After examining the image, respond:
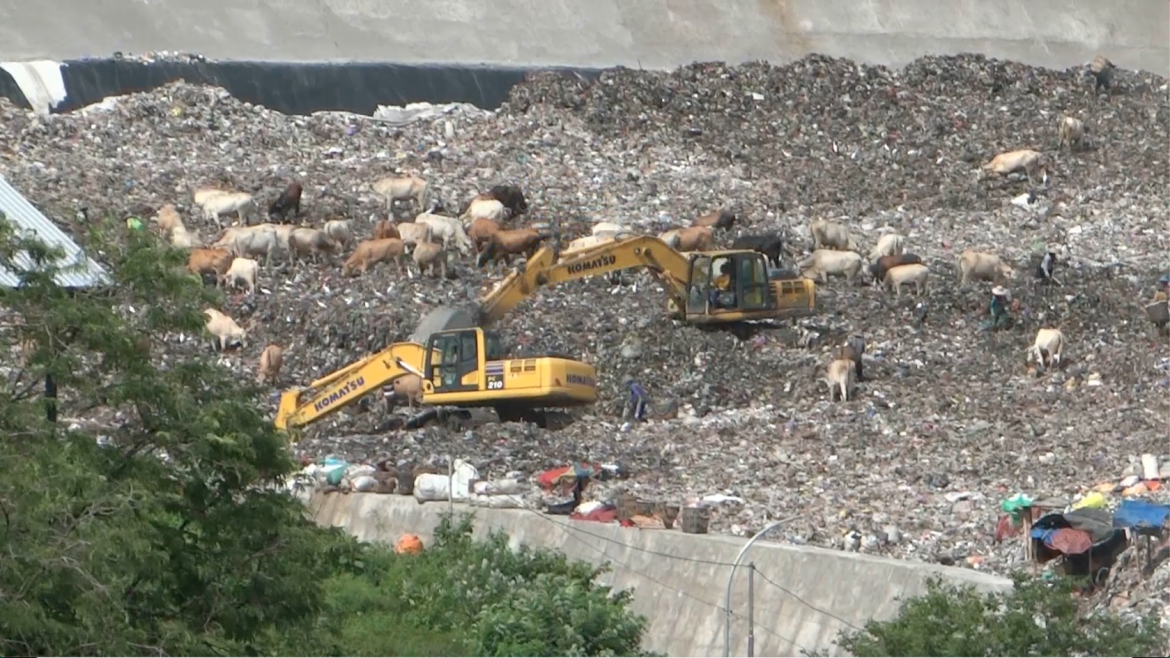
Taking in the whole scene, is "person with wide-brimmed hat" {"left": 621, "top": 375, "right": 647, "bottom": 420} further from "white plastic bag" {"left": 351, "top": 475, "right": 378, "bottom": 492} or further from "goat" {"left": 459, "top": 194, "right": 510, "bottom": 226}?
"goat" {"left": 459, "top": 194, "right": 510, "bottom": 226}

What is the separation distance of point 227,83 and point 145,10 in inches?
107

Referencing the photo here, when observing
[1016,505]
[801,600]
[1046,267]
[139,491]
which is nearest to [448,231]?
[1046,267]

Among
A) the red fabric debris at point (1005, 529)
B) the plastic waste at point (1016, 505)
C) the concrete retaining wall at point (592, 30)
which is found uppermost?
the concrete retaining wall at point (592, 30)

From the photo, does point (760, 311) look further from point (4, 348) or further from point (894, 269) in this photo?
point (4, 348)

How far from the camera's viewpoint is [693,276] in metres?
24.1

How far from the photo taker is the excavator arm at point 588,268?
23.6m

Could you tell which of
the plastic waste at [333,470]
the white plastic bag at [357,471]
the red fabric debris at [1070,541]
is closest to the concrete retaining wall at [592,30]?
the plastic waste at [333,470]

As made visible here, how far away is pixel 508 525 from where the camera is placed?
17.5 meters

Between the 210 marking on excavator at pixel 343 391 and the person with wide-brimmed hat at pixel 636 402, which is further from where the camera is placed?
the person with wide-brimmed hat at pixel 636 402

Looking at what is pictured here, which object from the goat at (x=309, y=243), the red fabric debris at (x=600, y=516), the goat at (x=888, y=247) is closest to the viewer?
the red fabric debris at (x=600, y=516)

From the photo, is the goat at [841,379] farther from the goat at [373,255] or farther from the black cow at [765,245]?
the goat at [373,255]

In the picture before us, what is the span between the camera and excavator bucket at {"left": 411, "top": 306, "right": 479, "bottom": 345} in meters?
23.0

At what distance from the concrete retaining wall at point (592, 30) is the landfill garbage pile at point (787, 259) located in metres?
2.56

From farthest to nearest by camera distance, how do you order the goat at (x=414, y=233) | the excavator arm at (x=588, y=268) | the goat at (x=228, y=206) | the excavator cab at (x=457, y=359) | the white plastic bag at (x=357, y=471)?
the goat at (x=228, y=206) < the goat at (x=414, y=233) < the excavator arm at (x=588, y=268) < the excavator cab at (x=457, y=359) < the white plastic bag at (x=357, y=471)
